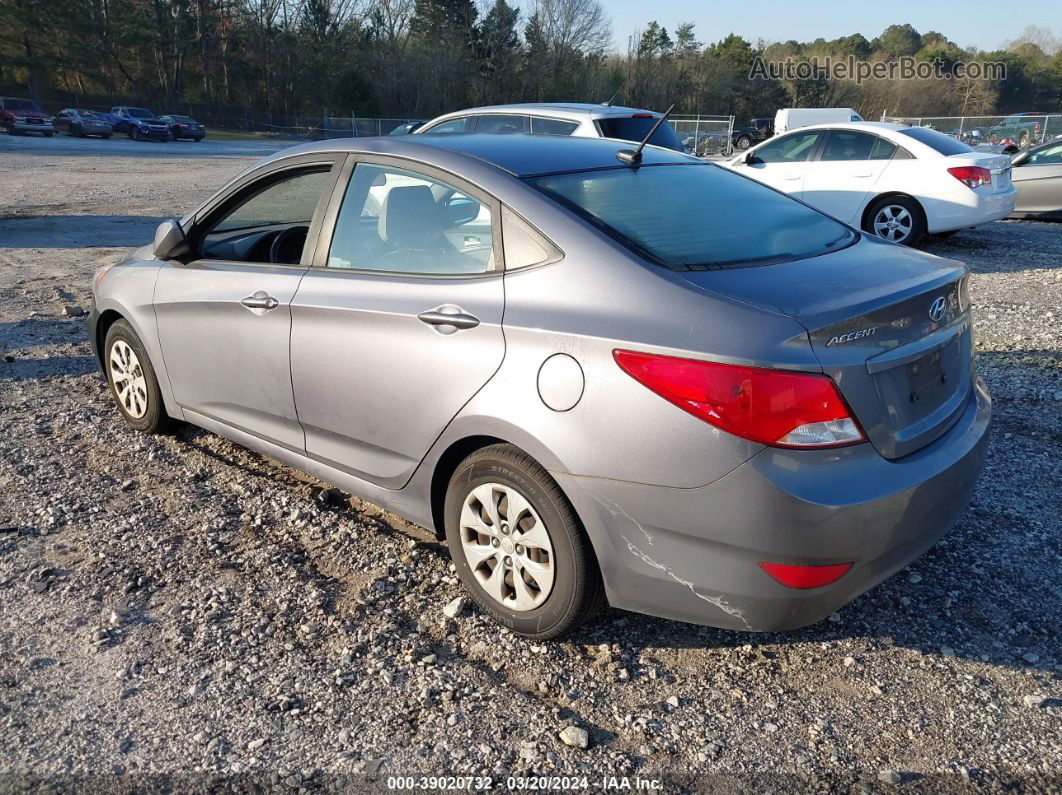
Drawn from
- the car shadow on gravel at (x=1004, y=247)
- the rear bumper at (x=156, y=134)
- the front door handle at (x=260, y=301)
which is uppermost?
the rear bumper at (x=156, y=134)

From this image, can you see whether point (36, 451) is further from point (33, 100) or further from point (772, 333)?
point (33, 100)

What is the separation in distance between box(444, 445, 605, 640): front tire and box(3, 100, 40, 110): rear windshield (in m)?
53.4

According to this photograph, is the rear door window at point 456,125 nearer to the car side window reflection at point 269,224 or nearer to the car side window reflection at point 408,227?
the car side window reflection at point 269,224

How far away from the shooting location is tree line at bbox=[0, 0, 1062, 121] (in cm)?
5672

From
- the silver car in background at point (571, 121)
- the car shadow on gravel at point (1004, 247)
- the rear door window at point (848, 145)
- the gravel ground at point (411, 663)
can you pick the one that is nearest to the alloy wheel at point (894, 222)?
the car shadow on gravel at point (1004, 247)

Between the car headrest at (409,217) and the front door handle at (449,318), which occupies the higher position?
the car headrest at (409,217)

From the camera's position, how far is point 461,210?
3178mm

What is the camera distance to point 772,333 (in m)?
2.40

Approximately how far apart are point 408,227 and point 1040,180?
13072mm

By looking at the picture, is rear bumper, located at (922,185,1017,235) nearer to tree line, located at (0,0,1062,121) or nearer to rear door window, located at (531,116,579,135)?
rear door window, located at (531,116,579,135)

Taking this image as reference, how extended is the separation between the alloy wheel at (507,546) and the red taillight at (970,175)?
929cm

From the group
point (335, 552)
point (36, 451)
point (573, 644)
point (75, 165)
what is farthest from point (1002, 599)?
point (75, 165)

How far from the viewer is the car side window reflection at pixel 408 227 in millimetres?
3096

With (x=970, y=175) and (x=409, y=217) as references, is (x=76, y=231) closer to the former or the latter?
(x=409, y=217)
